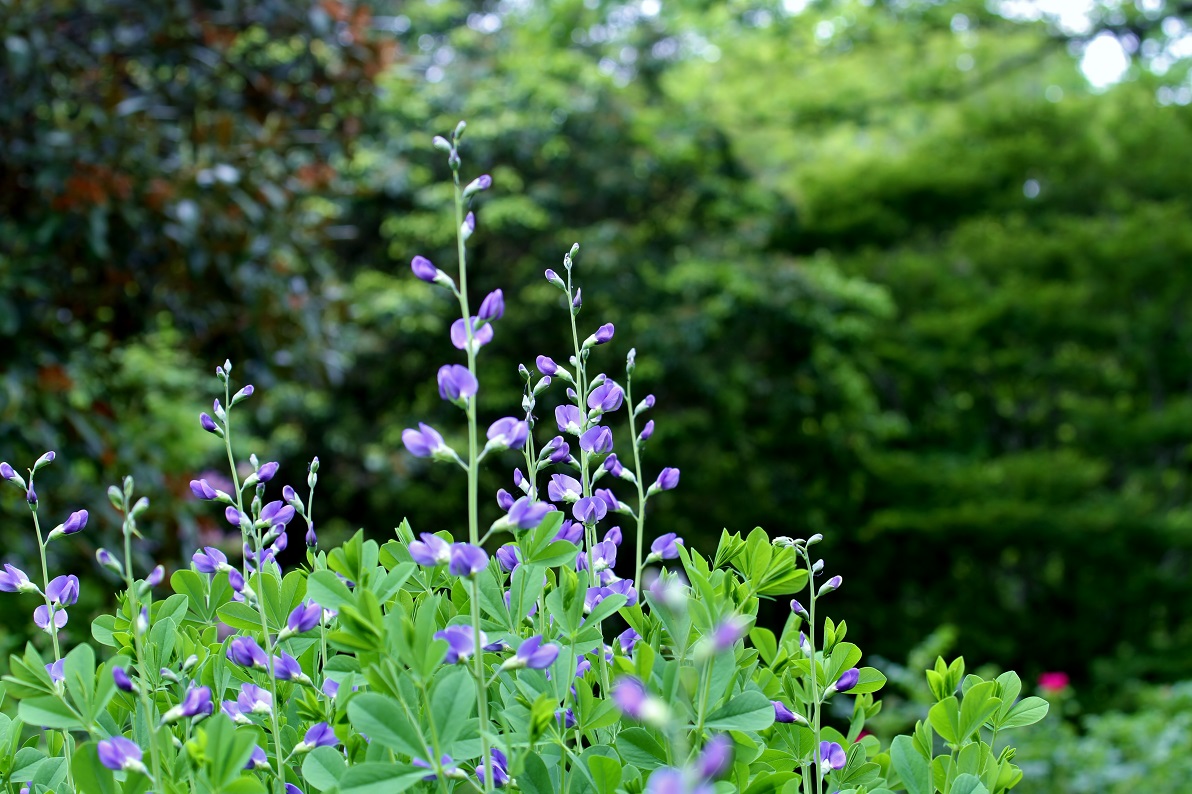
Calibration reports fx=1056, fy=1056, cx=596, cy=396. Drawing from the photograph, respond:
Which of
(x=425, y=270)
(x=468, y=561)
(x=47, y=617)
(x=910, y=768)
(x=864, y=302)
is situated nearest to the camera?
(x=468, y=561)

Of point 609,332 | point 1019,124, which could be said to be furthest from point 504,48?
point 609,332

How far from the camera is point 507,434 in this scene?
78 cm

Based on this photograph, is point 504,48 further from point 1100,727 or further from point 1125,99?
point 1100,727

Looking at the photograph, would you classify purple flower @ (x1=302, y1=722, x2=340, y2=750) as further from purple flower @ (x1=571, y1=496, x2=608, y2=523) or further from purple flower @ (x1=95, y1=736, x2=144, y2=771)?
purple flower @ (x1=571, y1=496, x2=608, y2=523)

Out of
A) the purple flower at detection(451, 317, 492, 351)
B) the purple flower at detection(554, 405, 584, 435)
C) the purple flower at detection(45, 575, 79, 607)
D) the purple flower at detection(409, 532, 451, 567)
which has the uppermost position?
the purple flower at detection(451, 317, 492, 351)

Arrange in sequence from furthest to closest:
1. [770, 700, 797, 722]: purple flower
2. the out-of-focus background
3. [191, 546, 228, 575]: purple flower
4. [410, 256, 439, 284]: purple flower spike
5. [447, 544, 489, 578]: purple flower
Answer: the out-of-focus background → [191, 546, 228, 575]: purple flower → [770, 700, 797, 722]: purple flower → [410, 256, 439, 284]: purple flower spike → [447, 544, 489, 578]: purple flower

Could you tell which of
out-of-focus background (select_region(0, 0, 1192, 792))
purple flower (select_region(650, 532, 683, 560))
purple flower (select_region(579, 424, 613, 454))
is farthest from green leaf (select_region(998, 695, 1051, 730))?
out-of-focus background (select_region(0, 0, 1192, 792))

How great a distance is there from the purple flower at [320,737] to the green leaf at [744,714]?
0.99ft

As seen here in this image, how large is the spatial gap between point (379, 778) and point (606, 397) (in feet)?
1.38

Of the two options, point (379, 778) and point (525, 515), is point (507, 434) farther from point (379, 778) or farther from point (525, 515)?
point (379, 778)

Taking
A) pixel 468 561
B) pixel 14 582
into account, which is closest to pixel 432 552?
pixel 468 561

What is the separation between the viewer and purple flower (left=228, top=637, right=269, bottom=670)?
895mm

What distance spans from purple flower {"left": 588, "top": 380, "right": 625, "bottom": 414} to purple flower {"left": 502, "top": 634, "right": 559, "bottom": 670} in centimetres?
28

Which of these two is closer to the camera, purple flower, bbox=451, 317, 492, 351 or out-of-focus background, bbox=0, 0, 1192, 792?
purple flower, bbox=451, 317, 492, 351
